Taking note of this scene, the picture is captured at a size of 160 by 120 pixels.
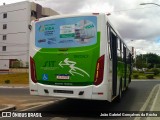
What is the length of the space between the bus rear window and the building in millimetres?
69162

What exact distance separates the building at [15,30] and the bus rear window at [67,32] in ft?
227

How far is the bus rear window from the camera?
36.4 ft

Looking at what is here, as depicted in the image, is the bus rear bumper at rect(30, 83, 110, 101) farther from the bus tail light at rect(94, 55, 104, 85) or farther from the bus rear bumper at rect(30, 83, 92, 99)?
the bus tail light at rect(94, 55, 104, 85)

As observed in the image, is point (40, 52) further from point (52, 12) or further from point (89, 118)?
point (52, 12)

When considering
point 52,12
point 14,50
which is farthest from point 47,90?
point 52,12

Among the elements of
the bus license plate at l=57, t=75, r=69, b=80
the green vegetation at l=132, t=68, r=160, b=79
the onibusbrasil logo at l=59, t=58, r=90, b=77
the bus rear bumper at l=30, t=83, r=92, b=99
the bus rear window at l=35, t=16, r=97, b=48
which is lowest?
the green vegetation at l=132, t=68, r=160, b=79

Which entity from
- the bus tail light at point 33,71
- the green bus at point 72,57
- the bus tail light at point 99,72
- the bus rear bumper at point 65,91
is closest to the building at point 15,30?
the bus tail light at point 33,71

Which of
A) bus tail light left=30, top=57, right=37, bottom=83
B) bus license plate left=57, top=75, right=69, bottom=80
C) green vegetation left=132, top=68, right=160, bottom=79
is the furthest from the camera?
green vegetation left=132, top=68, right=160, bottom=79

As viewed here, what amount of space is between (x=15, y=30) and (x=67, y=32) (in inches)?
2984

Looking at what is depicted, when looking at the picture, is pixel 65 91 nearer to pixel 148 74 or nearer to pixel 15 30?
pixel 148 74

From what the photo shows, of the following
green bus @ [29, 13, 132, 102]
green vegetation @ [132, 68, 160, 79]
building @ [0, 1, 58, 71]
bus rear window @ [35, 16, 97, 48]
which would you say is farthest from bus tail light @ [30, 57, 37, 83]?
building @ [0, 1, 58, 71]

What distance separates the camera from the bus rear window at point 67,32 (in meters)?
11.1

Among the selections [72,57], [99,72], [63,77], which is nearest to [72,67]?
[72,57]

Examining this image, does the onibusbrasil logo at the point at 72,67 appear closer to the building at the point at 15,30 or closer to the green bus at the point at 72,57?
the green bus at the point at 72,57
